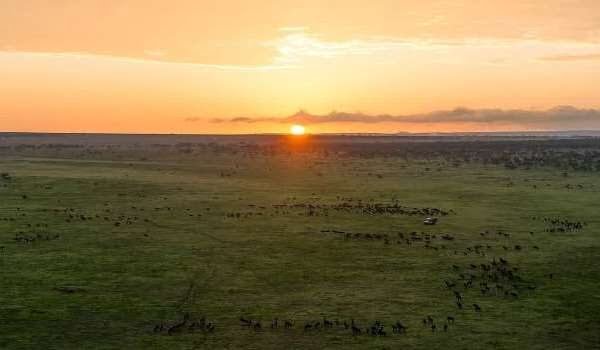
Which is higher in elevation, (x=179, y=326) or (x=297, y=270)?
(x=297, y=270)

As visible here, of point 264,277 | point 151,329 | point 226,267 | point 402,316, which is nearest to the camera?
point 151,329

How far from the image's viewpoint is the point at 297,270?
2766 centimetres

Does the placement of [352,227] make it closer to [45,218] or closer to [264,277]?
[264,277]

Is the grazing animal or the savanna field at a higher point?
the savanna field

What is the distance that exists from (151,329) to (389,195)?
123 feet

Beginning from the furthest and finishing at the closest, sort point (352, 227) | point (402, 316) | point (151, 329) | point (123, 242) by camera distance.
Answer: point (352, 227)
point (123, 242)
point (402, 316)
point (151, 329)

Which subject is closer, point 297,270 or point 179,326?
point 179,326

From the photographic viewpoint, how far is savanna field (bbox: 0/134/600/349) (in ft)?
65.9

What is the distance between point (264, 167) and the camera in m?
90.6

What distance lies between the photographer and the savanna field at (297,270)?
20.1m

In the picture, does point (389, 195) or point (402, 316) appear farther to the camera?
point (389, 195)

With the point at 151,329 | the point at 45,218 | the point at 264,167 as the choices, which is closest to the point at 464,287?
the point at 151,329

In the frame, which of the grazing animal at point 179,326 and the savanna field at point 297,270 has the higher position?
the savanna field at point 297,270

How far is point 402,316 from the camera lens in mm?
21625
